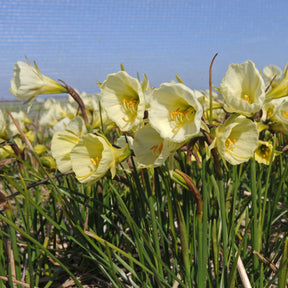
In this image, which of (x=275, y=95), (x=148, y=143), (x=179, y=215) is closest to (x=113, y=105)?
(x=148, y=143)

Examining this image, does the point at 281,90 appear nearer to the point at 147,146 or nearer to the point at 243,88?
the point at 243,88

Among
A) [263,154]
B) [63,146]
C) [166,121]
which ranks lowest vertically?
[263,154]

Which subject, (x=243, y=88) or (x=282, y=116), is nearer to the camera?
(x=243, y=88)

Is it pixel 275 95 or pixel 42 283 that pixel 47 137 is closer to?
pixel 42 283

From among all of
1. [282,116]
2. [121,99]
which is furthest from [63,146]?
[282,116]

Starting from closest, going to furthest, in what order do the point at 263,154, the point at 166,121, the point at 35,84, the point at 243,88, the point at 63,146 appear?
the point at 166,121 < the point at 243,88 < the point at 63,146 < the point at 35,84 < the point at 263,154

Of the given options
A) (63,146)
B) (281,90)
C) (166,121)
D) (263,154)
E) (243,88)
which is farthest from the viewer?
(263,154)
